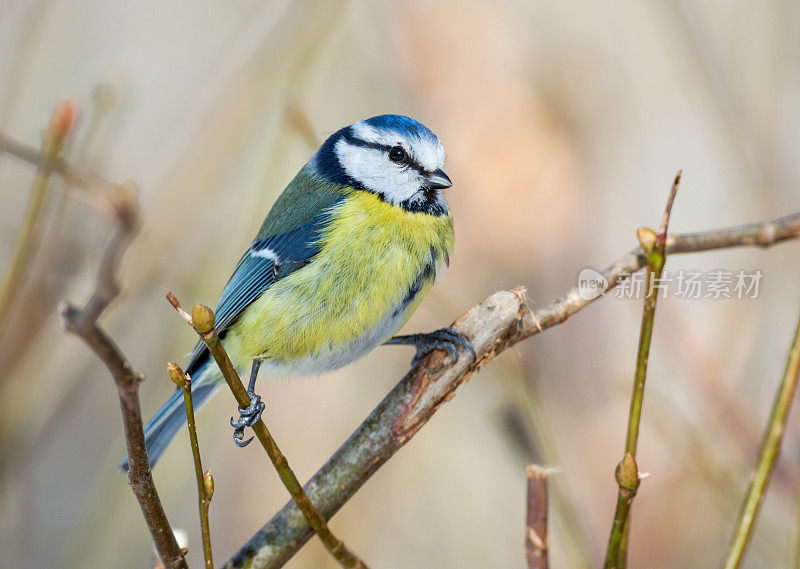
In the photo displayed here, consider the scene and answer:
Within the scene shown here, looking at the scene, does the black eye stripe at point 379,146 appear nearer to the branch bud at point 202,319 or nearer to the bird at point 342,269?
the bird at point 342,269

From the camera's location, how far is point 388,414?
1.33m

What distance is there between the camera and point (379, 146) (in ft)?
6.14

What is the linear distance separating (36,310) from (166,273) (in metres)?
0.34

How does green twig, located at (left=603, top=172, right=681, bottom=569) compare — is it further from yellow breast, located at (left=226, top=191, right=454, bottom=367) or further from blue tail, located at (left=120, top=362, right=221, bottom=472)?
blue tail, located at (left=120, top=362, right=221, bottom=472)

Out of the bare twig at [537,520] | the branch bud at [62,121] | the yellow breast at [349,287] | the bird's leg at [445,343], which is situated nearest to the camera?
the bare twig at [537,520]

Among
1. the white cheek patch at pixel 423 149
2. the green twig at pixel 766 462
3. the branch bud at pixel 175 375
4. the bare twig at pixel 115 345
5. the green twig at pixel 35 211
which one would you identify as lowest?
the green twig at pixel 766 462

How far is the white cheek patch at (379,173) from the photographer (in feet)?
5.88

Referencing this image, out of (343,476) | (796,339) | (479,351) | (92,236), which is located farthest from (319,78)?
(796,339)

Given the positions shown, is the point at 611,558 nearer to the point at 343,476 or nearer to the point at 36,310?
the point at 343,476

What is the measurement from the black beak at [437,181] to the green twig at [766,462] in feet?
3.06

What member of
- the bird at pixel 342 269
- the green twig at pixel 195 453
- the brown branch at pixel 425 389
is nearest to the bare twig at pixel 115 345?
the green twig at pixel 195 453

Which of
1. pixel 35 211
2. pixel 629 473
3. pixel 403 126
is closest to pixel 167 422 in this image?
pixel 35 211

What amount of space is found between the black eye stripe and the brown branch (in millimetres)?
480

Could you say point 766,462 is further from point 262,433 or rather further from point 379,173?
point 379,173
